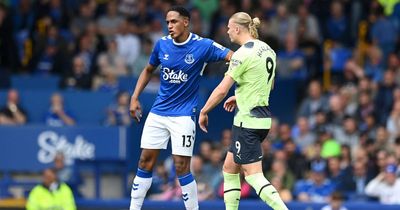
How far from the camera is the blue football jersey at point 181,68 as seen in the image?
14305mm

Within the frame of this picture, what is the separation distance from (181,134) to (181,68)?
0.69 meters

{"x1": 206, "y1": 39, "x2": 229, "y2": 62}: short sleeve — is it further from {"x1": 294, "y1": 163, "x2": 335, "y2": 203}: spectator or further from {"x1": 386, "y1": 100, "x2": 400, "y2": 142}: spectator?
{"x1": 386, "y1": 100, "x2": 400, "y2": 142}: spectator

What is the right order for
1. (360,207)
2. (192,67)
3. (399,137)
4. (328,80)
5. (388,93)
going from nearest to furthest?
(192,67)
(360,207)
(399,137)
(388,93)
(328,80)

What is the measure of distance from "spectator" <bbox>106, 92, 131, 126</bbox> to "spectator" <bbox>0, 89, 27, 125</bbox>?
57.3 inches

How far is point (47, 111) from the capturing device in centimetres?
2256

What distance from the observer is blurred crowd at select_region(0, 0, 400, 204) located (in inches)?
789

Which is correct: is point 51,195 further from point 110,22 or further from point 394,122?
point 110,22

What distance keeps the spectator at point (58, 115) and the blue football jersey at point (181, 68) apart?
26.3 feet

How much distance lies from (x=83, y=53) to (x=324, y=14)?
457 cm

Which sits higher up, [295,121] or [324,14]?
[324,14]

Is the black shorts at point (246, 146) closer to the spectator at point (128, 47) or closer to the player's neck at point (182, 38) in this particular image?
the player's neck at point (182, 38)

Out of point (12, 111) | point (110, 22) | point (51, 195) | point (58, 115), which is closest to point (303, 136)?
point (58, 115)

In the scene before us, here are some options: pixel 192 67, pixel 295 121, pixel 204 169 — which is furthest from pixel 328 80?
pixel 192 67

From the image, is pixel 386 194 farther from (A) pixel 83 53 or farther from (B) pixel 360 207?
(A) pixel 83 53
